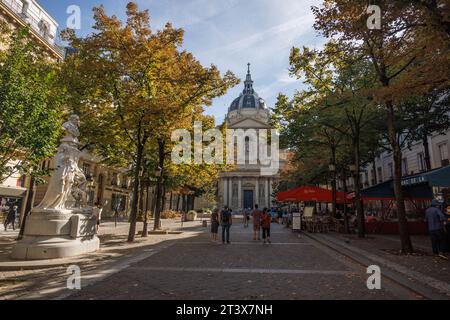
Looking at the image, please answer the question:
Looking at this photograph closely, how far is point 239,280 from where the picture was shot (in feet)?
22.6

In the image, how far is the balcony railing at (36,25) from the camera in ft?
77.2

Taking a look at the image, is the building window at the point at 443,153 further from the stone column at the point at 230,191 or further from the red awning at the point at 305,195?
the stone column at the point at 230,191

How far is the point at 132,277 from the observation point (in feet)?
23.5

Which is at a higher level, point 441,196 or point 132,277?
point 441,196

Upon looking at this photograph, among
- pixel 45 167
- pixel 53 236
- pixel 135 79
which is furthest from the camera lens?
pixel 45 167

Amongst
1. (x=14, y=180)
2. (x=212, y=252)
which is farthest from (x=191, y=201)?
(x=212, y=252)

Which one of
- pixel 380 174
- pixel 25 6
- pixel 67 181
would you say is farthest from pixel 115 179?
pixel 380 174

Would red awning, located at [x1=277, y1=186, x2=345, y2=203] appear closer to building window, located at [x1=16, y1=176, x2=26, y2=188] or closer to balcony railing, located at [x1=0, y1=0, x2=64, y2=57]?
building window, located at [x1=16, y1=176, x2=26, y2=188]

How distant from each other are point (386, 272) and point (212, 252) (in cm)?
594

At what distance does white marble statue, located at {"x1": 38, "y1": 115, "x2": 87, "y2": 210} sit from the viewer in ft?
32.8

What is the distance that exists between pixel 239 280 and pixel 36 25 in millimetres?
30164

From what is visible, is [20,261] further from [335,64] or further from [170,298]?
[335,64]
